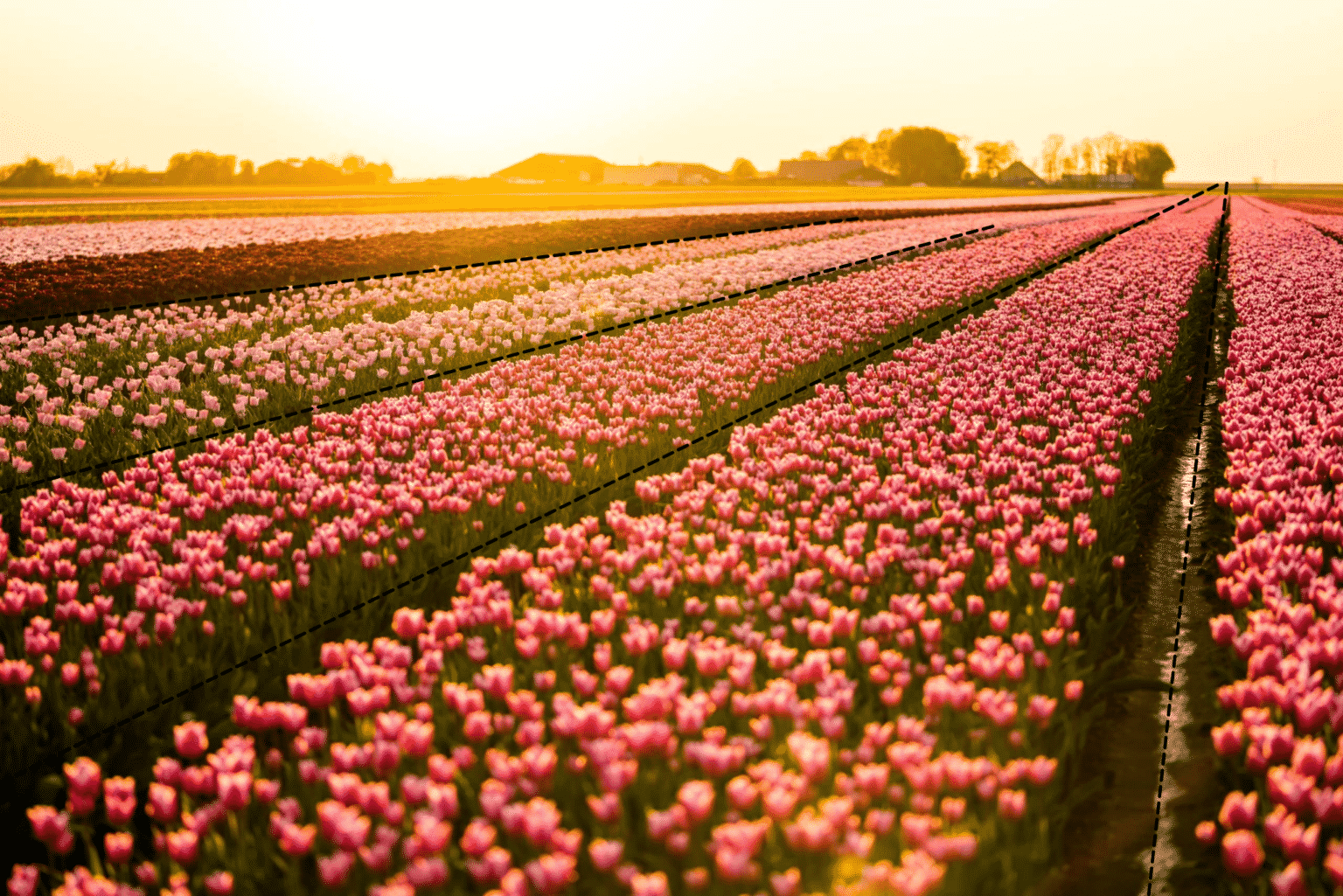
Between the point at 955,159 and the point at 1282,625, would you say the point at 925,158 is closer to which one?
the point at 955,159

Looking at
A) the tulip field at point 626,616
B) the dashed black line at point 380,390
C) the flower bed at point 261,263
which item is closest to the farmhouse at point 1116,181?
the flower bed at point 261,263

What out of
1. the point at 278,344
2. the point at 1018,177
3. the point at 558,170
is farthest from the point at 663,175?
the point at 278,344

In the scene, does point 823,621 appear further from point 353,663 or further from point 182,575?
point 182,575

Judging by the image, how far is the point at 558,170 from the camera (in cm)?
16650

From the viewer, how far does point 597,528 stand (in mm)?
7051

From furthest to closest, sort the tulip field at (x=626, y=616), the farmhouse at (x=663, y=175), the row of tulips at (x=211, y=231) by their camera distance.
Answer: the farmhouse at (x=663, y=175) → the row of tulips at (x=211, y=231) → the tulip field at (x=626, y=616)

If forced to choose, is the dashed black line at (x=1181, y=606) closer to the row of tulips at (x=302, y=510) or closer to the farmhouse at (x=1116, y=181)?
the row of tulips at (x=302, y=510)

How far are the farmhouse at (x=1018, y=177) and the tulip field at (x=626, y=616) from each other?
171 meters

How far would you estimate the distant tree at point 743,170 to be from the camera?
171775 millimetres

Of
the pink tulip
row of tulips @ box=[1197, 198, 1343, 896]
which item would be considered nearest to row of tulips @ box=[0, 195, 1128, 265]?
row of tulips @ box=[1197, 198, 1343, 896]

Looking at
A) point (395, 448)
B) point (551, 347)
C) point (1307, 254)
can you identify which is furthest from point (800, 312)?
point (1307, 254)

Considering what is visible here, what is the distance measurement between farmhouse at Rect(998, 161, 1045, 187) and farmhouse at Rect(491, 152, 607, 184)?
220 ft

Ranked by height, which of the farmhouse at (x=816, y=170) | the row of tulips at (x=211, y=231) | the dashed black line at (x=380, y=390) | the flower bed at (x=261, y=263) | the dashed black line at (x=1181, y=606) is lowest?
the dashed black line at (x=1181, y=606)

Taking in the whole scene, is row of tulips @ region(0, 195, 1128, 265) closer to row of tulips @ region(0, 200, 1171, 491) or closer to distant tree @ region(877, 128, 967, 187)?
row of tulips @ region(0, 200, 1171, 491)
